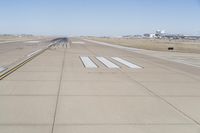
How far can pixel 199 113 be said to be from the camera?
730 cm

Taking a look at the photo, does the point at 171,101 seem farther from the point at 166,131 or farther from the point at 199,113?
the point at 166,131

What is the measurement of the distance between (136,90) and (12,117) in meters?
5.06

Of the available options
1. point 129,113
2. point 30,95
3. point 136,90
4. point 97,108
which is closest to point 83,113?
point 97,108

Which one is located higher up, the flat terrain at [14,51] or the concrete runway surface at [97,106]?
the concrete runway surface at [97,106]

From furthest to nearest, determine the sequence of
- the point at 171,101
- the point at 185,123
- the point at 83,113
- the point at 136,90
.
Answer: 1. the point at 136,90
2. the point at 171,101
3. the point at 83,113
4. the point at 185,123

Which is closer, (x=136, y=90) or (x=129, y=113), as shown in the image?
(x=129, y=113)

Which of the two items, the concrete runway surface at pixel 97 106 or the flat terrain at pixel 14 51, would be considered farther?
the flat terrain at pixel 14 51

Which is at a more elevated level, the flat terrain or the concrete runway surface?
the concrete runway surface

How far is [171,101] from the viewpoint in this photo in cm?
862

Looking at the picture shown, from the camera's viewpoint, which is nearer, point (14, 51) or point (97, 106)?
point (97, 106)

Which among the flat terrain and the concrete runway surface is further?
the flat terrain

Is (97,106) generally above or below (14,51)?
above

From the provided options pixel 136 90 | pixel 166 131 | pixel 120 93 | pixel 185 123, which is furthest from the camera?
pixel 136 90

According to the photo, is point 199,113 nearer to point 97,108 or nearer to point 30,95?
point 97,108
